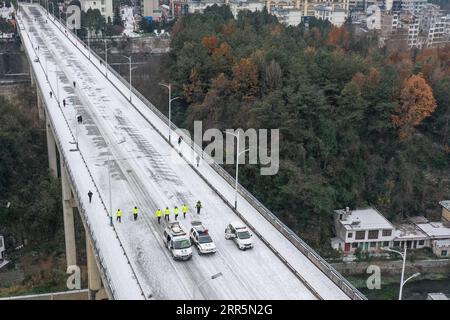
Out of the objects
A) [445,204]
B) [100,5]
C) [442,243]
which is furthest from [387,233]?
[100,5]

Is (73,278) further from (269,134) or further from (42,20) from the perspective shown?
(42,20)

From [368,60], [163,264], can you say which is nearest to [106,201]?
[163,264]

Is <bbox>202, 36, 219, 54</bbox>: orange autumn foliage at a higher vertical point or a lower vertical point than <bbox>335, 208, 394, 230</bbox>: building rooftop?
higher

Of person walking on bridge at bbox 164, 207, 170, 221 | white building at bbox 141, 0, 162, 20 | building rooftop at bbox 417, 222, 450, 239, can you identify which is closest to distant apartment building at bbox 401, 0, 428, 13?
white building at bbox 141, 0, 162, 20

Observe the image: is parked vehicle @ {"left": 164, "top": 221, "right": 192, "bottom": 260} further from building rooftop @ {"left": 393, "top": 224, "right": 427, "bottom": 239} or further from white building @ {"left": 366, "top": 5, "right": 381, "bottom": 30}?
white building @ {"left": 366, "top": 5, "right": 381, "bottom": 30}

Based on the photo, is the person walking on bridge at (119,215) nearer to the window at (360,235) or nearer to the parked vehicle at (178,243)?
the parked vehicle at (178,243)

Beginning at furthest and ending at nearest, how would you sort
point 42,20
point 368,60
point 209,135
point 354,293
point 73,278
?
1. point 42,20
2. point 368,60
3. point 209,135
4. point 73,278
5. point 354,293
